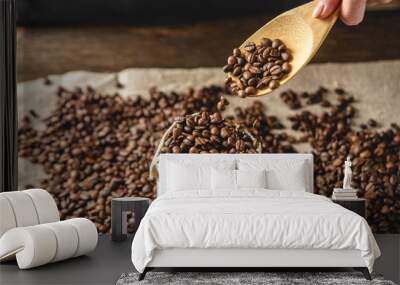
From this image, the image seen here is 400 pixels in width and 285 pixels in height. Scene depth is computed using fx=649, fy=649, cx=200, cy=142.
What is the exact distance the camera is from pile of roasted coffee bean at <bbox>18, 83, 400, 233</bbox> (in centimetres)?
623

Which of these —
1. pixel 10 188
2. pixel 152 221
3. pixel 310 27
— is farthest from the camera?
A: pixel 10 188

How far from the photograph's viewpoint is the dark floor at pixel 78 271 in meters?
4.22

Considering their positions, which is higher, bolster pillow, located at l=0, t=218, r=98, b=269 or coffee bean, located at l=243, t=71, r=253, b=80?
coffee bean, located at l=243, t=71, r=253, b=80

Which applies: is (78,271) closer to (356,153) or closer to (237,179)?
(237,179)

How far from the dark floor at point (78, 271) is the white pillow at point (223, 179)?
0.98 metres

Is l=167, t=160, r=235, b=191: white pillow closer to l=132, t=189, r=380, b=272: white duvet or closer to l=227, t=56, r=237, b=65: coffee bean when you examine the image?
l=227, t=56, r=237, b=65: coffee bean

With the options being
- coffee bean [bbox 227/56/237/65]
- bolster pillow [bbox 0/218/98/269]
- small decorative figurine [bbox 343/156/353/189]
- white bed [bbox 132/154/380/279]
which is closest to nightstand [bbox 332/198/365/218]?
small decorative figurine [bbox 343/156/353/189]

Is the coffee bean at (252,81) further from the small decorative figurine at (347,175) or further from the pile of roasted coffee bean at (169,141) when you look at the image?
the small decorative figurine at (347,175)

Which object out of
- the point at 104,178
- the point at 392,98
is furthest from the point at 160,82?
the point at 392,98

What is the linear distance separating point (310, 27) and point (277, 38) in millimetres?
410

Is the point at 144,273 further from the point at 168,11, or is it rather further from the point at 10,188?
the point at 168,11

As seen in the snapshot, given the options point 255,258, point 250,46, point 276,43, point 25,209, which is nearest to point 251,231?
point 255,258

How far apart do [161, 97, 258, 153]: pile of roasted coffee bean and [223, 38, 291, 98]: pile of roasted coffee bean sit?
289 millimetres

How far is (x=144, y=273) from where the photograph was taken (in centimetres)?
422
